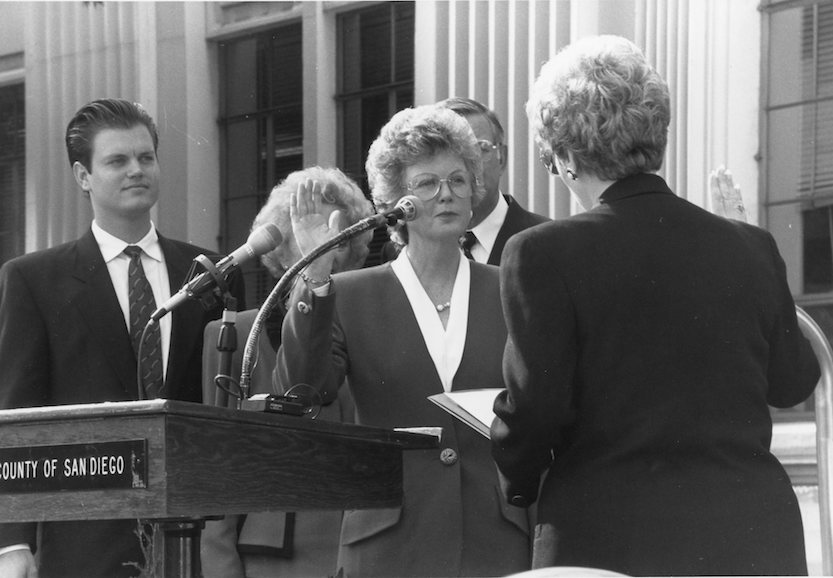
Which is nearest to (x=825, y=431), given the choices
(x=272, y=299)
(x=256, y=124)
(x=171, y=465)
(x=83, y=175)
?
(x=272, y=299)

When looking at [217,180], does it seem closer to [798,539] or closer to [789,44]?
[789,44]

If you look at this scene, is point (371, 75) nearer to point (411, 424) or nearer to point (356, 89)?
point (356, 89)

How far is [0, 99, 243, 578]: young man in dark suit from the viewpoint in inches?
138

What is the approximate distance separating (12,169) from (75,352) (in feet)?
14.9

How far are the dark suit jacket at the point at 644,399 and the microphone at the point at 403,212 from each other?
51cm

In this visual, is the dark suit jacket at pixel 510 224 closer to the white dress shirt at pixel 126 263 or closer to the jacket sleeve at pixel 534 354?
the white dress shirt at pixel 126 263

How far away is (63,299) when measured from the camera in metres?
3.74

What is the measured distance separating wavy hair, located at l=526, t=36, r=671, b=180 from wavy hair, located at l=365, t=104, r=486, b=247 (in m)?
0.74

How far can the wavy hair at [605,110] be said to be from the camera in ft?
8.26

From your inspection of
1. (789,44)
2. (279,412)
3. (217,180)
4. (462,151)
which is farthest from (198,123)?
(279,412)

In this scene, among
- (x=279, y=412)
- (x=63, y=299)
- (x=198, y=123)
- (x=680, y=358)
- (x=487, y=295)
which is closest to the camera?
(x=680, y=358)

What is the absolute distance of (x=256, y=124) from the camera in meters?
7.36

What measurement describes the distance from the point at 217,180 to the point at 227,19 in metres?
0.81

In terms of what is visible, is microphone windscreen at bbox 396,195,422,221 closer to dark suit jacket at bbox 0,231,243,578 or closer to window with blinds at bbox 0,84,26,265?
dark suit jacket at bbox 0,231,243,578
